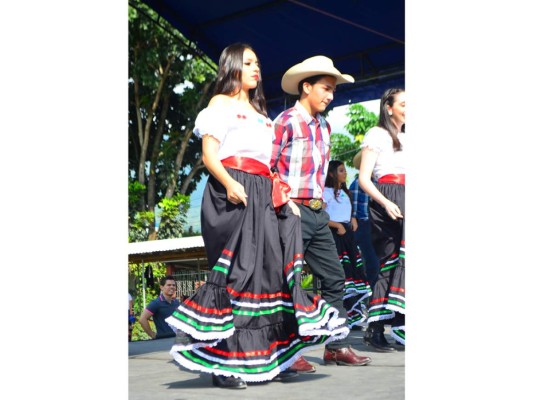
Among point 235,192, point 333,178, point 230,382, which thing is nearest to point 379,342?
point 230,382

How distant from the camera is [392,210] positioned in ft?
16.3

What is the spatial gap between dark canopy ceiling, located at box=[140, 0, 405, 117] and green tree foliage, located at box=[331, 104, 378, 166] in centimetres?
1827

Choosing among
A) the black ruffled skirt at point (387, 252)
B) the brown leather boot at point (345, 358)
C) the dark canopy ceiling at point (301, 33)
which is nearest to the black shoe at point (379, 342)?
the black ruffled skirt at point (387, 252)

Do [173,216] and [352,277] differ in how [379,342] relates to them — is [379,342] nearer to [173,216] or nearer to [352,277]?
[352,277]

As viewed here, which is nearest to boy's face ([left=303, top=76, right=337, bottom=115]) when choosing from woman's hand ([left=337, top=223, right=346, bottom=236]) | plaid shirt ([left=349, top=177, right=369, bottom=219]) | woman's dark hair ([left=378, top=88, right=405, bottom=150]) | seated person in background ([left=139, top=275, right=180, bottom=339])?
woman's dark hair ([left=378, top=88, right=405, bottom=150])

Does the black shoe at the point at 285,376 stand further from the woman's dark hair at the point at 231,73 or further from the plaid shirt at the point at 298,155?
the woman's dark hair at the point at 231,73

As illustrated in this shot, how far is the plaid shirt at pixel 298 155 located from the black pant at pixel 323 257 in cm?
12

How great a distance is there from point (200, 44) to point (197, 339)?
6261mm

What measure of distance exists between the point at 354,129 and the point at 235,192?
82.0 ft

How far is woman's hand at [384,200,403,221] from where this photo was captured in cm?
498

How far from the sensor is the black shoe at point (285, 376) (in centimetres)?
403

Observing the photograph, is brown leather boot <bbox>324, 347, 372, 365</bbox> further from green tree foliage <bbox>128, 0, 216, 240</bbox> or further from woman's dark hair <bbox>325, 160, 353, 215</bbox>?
green tree foliage <bbox>128, 0, 216, 240</bbox>
